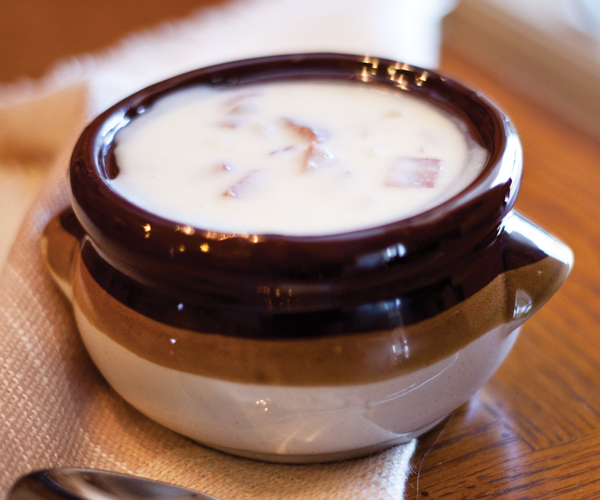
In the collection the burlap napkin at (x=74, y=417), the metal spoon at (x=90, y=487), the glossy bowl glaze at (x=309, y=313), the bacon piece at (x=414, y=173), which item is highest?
the bacon piece at (x=414, y=173)

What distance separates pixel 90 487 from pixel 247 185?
20cm

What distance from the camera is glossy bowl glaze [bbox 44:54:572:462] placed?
1.05 ft

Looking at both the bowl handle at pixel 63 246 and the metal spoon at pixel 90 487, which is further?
the bowl handle at pixel 63 246

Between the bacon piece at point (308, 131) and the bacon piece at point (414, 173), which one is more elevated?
the bacon piece at point (414, 173)

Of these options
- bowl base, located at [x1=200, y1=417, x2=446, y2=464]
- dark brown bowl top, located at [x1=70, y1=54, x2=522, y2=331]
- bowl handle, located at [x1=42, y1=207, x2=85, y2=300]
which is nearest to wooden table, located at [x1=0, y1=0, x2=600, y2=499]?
bowl base, located at [x1=200, y1=417, x2=446, y2=464]

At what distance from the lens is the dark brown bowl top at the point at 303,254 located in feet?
1.04

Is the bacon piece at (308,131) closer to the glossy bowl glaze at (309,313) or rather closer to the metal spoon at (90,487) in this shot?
the glossy bowl glaze at (309,313)

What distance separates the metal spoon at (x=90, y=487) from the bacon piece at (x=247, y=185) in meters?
0.17

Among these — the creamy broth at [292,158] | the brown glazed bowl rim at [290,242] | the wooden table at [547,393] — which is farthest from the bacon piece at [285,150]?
the wooden table at [547,393]

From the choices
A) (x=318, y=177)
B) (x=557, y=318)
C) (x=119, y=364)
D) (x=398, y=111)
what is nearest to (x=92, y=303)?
(x=119, y=364)

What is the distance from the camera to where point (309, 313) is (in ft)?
1.09

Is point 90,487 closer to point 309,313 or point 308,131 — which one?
point 309,313

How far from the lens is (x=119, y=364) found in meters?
0.39

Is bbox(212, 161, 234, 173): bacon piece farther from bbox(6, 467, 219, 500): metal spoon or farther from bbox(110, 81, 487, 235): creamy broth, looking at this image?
bbox(6, 467, 219, 500): metal spoon
